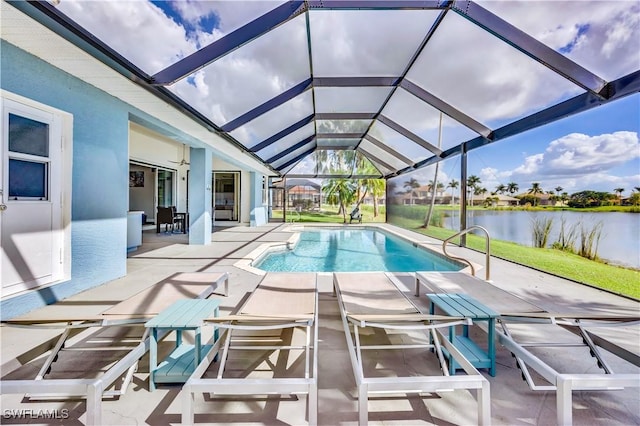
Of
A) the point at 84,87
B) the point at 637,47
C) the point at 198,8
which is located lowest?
the point at 84,87

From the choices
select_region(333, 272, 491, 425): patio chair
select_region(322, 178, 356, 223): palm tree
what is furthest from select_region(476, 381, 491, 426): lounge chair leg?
select_region(322, 178, 356, 223): palm tree

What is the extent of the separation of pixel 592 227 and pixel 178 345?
293 inches

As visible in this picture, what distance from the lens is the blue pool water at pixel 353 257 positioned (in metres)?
6.98

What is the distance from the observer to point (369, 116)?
328 inches

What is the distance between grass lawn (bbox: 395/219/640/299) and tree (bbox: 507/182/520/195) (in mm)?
1510

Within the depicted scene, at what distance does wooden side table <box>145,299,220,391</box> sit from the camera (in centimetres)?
197

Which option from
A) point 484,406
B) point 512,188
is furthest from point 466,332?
point 512,188

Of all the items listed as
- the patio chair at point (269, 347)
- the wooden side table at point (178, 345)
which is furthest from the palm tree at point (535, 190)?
the wooden side table at point (178, 345)

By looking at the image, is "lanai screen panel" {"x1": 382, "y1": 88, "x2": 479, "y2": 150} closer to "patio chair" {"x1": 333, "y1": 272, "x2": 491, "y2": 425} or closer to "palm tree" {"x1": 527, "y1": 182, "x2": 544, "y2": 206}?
"palm tree" {"x1": 527, "y1": 182, "x2": 544, "y2": 206}

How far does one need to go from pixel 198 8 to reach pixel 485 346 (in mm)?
4800

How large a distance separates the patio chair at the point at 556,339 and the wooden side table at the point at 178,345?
226 centimetres

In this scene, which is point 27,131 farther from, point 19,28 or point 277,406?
point 277,406

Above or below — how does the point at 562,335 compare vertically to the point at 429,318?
below

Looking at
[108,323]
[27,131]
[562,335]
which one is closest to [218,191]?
[27,131]
